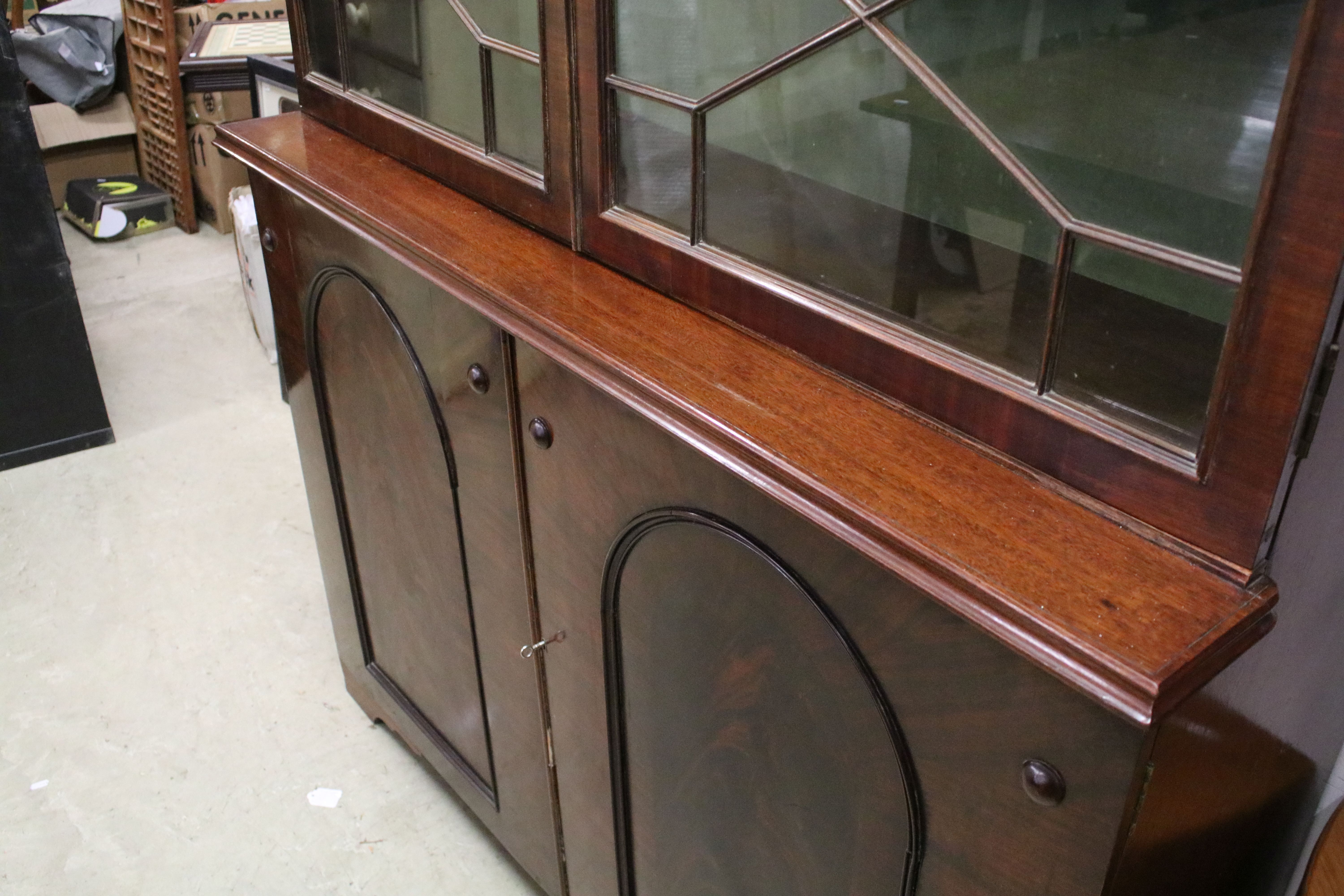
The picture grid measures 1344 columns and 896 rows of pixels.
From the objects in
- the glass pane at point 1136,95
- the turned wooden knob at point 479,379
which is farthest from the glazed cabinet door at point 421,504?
the glass pane at point 1136,95

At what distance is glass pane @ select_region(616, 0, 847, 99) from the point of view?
0.80 m

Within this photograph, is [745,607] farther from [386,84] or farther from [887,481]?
[386,84]

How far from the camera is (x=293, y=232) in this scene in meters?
1.40

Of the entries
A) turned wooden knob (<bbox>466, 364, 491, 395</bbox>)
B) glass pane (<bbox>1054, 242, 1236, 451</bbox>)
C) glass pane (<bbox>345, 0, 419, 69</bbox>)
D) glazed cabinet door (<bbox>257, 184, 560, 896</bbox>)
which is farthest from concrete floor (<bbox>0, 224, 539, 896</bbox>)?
glass pane (<bbox>1054, 242, 1236, 451</bbox>)

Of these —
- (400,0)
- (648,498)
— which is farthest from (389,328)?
(648,498)

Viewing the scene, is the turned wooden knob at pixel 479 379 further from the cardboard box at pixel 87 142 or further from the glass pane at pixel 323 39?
the cardboard box at pixel 87 142

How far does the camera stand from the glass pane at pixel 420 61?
1.16 meters

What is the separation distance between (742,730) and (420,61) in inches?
31.4

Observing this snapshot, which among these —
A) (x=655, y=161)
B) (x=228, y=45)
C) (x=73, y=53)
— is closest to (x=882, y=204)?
(x=655, y=161)

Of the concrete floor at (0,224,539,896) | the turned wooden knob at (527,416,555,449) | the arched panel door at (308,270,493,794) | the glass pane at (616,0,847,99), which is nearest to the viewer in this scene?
the glass pane at (616,0,847,99)

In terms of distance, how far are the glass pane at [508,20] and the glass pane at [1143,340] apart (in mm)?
588

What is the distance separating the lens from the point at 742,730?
941 millimetres

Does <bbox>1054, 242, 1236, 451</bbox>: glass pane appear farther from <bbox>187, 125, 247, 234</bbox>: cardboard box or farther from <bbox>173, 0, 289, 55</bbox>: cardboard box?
<bbox>173, 0, 289, 55</bbox>: cardboard box

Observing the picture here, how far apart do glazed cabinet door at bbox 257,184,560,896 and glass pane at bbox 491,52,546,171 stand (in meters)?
0.16
